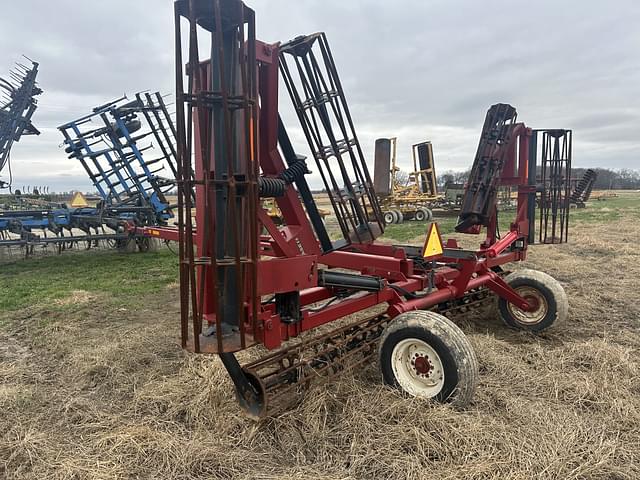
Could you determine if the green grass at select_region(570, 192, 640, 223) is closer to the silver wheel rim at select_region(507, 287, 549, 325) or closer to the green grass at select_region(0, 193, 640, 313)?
the silver wheel rim at select_region(507, 287, 549, 325)

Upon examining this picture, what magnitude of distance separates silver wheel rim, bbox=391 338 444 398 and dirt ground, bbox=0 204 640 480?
0.15 metres

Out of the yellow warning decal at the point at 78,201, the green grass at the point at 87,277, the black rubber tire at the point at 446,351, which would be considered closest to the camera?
the black rubber tire at the point at 446,351

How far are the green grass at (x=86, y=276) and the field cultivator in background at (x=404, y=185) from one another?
39.7 ft

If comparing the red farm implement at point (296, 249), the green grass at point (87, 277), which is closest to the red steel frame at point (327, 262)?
the red farm implement at point (296, 249)

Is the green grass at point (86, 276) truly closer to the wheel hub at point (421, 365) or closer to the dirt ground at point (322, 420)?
the dirt ground at point (322, 420)

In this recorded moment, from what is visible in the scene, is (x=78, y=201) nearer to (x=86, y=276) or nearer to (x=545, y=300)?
(x=86, y=276)

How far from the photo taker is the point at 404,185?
23.9 meters

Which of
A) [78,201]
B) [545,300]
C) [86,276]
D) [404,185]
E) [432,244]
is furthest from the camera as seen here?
[404,185]

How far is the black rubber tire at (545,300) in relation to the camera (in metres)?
5.13

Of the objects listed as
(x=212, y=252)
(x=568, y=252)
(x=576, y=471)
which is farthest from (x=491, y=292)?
(x=568, y=252)

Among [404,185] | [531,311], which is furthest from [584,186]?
[531,311]

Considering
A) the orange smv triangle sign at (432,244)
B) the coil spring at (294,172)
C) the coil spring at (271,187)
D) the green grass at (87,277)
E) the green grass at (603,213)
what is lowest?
the green grass at (87,277)

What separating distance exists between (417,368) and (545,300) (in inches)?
96.8

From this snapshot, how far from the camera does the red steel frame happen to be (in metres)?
3.15
